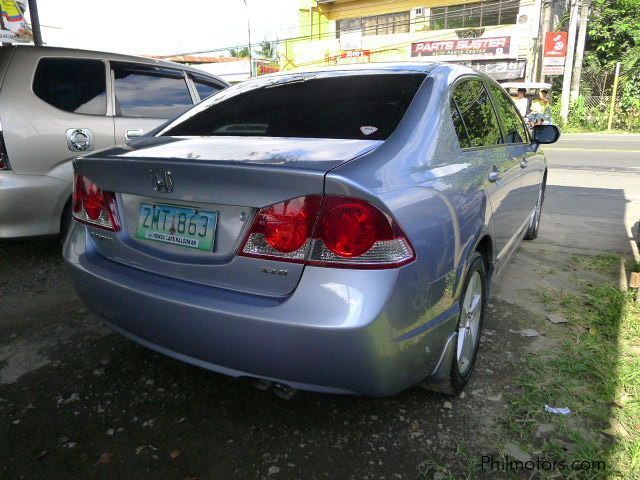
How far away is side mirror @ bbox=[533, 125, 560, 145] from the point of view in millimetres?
3952

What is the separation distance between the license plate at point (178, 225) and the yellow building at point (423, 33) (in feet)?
74.7

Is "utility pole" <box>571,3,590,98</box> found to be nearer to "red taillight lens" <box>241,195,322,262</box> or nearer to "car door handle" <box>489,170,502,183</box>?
"car door handle" <box>489,170,502,183</box>

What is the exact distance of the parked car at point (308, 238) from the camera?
1584mm

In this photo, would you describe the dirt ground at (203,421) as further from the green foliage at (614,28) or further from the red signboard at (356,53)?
the red signboard at (356,53)

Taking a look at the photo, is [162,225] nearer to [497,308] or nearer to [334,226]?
[334,226]

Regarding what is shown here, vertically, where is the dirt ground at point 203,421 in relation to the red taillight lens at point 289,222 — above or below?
below

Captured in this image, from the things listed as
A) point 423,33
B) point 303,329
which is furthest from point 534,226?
point 423,33

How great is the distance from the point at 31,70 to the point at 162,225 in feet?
8.39

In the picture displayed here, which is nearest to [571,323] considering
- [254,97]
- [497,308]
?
[497,308]

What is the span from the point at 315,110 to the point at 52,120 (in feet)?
7.74

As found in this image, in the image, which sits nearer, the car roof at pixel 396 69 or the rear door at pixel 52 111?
the car roof at pixel 396 69

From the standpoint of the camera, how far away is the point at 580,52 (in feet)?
65.6

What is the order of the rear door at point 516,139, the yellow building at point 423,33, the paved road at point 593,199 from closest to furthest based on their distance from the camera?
the rear door at point 516,139
the paved road at point 593,199
the yellow building at point 423,33

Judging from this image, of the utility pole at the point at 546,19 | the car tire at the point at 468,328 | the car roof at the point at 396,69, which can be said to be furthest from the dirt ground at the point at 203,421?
the utility pole at the point at 546,19
